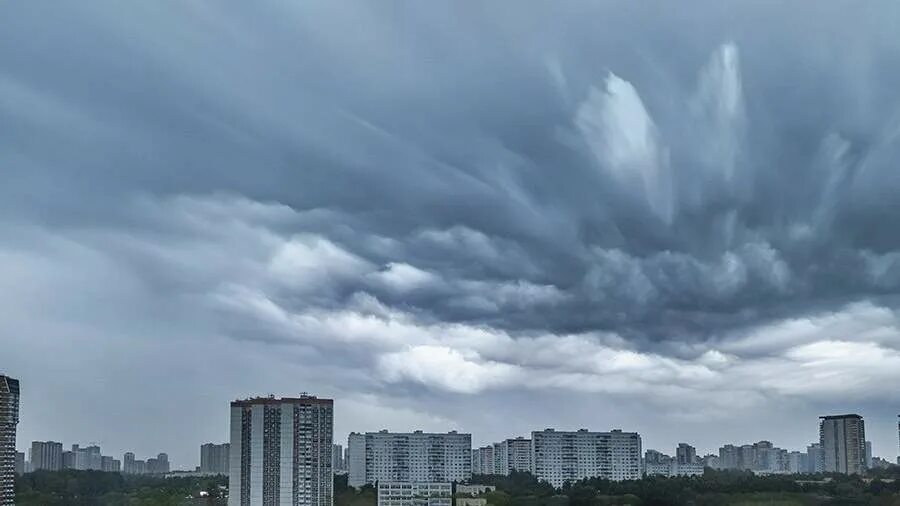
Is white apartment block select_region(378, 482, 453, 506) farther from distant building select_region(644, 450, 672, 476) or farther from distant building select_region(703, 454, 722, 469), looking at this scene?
distant building select_region(703, 454, 722, 469)

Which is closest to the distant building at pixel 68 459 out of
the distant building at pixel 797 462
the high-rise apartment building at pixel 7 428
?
the high-rise apartment building at pixel 7 428

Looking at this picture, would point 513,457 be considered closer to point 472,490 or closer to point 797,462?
point 472,490

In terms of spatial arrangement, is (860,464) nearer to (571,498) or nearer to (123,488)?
(571,498)

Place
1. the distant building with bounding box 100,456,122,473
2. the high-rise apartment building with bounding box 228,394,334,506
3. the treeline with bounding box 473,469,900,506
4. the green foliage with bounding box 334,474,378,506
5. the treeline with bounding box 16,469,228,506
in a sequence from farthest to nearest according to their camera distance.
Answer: the distant building with bounding box 100,456,122,473
the green foliage with bounding box 334,474,378,506
the treeline with bounding box 473,469,900,506
the treeline with bounding box 16,469,228,506
the high-rise apartment building with bounding box 228,394,334,506

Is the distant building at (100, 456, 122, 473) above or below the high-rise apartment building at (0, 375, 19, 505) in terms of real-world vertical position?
below

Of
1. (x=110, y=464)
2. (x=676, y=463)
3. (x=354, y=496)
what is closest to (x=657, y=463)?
(x=676, y=463)

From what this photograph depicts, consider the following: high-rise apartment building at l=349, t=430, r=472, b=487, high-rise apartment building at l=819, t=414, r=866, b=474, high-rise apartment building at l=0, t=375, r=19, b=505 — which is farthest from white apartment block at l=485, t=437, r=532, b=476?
high-rise apartment building at l=0, t=375, r=19, b=505
